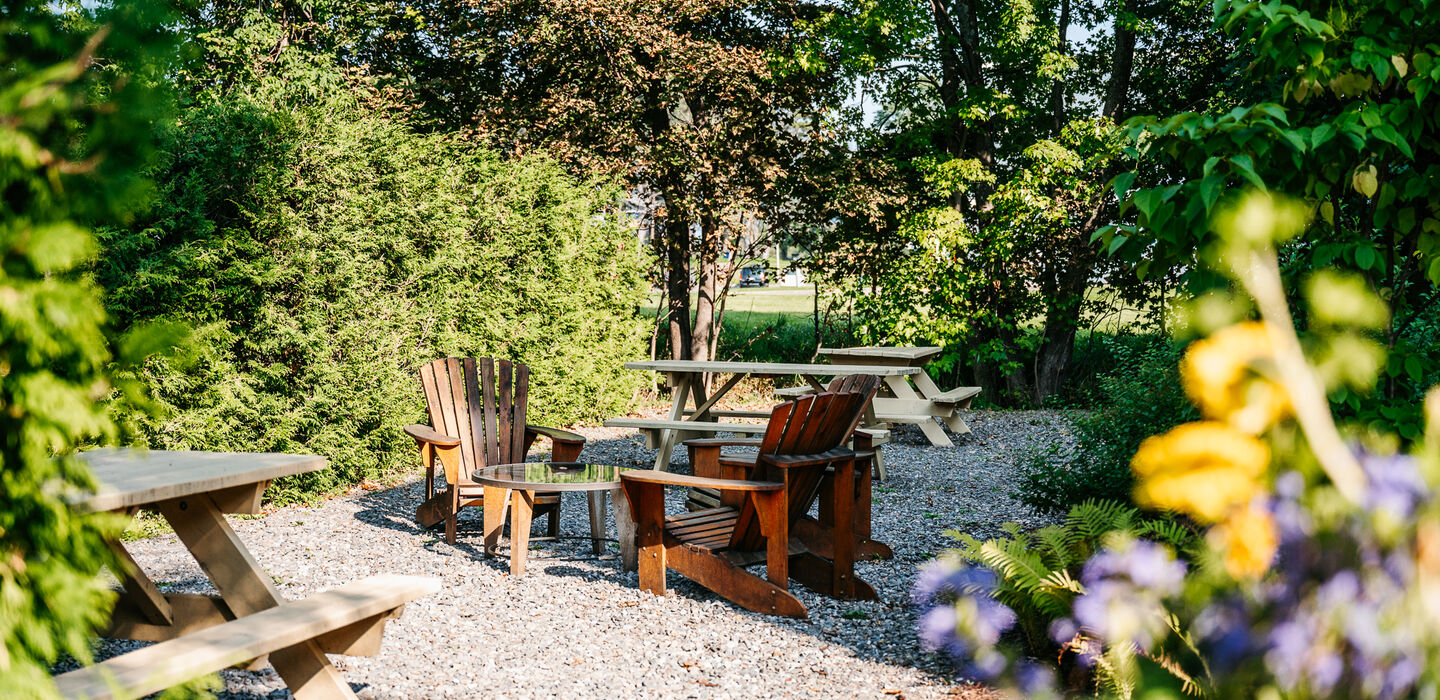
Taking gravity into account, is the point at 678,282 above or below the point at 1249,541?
above

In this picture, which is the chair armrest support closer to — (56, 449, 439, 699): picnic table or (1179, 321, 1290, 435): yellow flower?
(56, 449, 439, 699): picnic table

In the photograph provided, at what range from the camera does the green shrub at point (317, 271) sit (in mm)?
5566

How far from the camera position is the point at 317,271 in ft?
20.7

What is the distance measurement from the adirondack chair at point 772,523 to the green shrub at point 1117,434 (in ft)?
4.29

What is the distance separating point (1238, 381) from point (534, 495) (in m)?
4.74

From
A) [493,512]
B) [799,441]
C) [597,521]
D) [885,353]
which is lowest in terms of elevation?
[597,521]

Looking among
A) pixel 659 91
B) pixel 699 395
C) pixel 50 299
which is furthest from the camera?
pixel 659 91

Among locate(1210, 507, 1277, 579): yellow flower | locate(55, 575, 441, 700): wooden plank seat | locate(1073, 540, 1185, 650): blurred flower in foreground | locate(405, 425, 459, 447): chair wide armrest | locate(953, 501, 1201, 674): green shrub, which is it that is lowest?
locate(953, 501, 1201, 674): green shrub

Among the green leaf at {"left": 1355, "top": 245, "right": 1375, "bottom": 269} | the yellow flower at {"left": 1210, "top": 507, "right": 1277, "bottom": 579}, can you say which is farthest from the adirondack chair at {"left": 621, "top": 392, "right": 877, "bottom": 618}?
the yellow flower at {"left": 1210, "top": 507, "right": 1277, "bottom": 579}

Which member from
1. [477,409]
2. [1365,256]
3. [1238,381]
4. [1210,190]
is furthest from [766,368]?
[1238,381]

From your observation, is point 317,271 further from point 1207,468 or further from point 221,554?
point 1207,468

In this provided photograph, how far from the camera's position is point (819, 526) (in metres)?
5.12

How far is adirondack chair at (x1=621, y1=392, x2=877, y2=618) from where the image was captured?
4160 mm

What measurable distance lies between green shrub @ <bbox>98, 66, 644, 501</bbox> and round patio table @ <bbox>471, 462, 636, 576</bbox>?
157 cm
